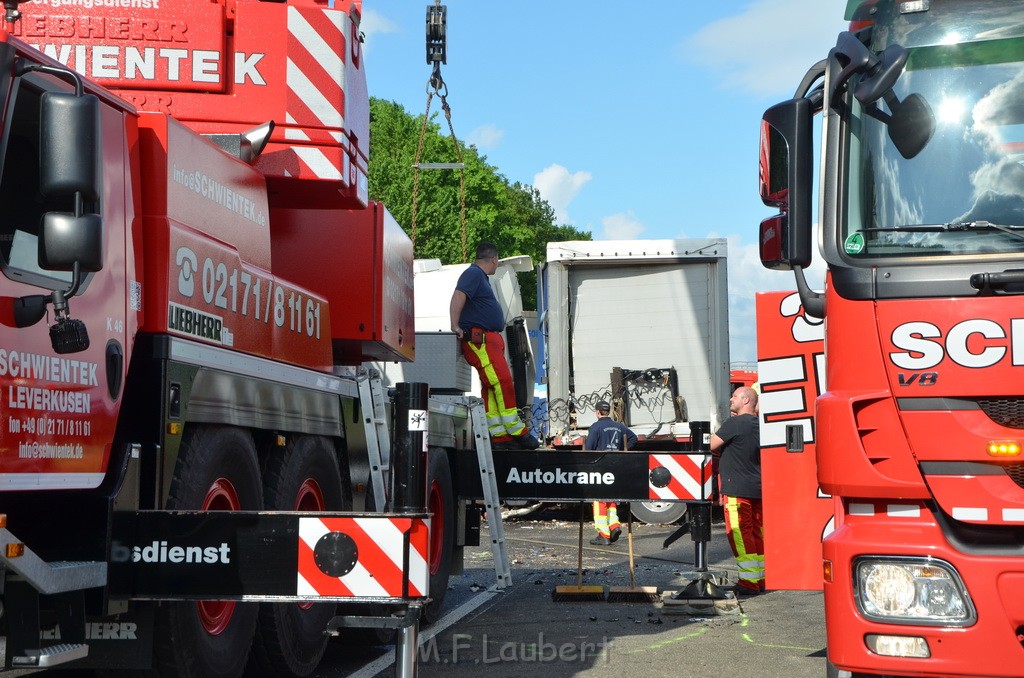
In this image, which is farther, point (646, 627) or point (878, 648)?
point (646, 627)

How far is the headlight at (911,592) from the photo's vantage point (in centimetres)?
435

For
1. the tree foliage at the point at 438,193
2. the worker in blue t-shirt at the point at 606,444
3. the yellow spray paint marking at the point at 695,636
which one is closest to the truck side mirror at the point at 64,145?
the yellow spray paint marking at the point at 695,636

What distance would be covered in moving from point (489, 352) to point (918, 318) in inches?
261

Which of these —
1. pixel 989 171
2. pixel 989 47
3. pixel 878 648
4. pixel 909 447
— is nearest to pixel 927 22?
pixel 989 47

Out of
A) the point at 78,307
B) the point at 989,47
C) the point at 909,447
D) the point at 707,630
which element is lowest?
the point at 707,630

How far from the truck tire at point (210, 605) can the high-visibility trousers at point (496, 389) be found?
4.76m

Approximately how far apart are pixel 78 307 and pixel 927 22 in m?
3.48

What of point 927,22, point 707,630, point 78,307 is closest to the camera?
point 78,307

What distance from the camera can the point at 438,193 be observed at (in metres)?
44.9

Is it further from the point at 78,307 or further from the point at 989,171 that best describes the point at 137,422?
the point at 989,171

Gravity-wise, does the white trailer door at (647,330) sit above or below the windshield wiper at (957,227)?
above

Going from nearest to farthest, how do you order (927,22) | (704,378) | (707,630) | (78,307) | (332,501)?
(78,307)
(927,22)
(332,501)
(707,630)
(704,378)

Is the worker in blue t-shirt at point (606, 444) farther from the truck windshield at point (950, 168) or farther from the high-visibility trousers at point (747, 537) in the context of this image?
the truck windshield at point (950, 168)

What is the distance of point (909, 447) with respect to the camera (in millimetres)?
4598
